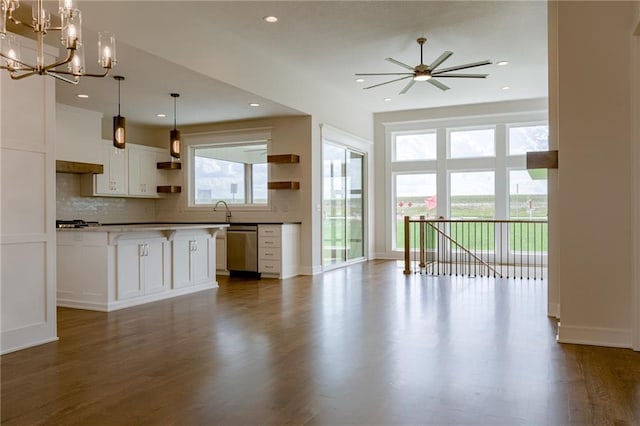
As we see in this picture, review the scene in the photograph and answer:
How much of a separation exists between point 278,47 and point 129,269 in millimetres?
3485

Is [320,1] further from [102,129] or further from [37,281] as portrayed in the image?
[102,129]

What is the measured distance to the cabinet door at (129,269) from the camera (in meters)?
5.46

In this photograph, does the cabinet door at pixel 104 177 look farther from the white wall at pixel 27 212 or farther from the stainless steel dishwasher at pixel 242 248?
the white wall at pixel 27 212

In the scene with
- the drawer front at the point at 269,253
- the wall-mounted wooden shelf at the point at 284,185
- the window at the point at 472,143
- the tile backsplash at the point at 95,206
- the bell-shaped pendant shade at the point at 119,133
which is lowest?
the drawer front at the point at 269,253

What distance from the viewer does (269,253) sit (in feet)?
26.1

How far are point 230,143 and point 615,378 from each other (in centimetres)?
720

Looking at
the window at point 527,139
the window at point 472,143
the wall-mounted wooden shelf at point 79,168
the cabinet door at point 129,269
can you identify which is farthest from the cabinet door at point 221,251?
the window at point 527,139

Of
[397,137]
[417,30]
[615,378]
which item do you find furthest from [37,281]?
[397,137]

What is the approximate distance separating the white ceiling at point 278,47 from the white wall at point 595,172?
5.49ft

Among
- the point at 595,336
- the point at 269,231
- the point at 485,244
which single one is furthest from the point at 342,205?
the point at 595,336

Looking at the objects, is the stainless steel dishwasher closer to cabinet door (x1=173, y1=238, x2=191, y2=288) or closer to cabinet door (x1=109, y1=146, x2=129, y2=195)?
cabinet door (x1=173, y1=238, x2=191, y2=288)

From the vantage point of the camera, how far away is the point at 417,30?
6.04 m

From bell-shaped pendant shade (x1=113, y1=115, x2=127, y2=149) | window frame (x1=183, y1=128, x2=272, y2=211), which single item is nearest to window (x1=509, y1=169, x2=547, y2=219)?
window frame (x1=183, y1=128, x2=272, y2=211)

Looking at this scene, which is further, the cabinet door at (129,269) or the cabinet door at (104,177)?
the cabinet door at (104,177)
